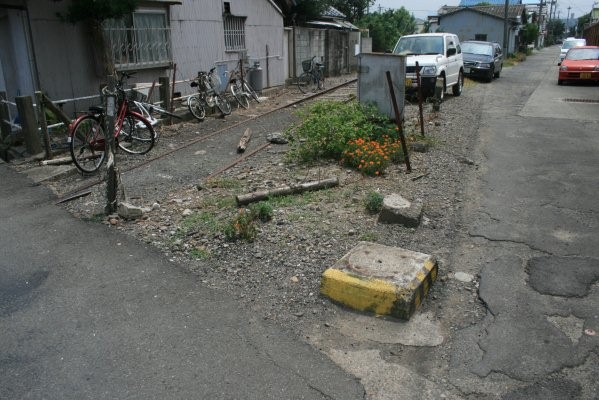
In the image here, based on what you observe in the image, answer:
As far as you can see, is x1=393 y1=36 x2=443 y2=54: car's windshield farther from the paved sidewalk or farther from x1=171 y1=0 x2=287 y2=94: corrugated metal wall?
the paved sidewalk

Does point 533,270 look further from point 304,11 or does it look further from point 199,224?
point 304,11

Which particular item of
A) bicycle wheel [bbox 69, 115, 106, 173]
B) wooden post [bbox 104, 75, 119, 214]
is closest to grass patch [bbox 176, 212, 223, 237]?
wooden post [bbox 104, 75, 119, 214]

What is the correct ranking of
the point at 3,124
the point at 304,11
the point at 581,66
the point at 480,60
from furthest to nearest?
the point at 304,11 → the point at 480,60 → the point at 581,66 → the point at 3,124

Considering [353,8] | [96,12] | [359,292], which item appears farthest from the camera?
[353,8]

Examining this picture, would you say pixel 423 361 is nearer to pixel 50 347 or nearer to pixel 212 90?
pixel 50 347

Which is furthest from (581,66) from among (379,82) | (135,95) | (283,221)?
(283,221)

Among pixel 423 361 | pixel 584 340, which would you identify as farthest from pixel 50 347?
pixel 584 340

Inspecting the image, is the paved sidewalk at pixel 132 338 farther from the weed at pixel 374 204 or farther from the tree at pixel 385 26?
the tree at pixel 385 26

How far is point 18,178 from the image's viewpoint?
7.69 m

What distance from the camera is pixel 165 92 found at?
1134cm

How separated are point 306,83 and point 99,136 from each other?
11.8 metres

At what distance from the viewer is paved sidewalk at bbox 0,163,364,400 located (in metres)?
3.15

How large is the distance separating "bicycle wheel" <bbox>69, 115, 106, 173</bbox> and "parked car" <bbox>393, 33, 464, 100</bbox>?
8.86 meters

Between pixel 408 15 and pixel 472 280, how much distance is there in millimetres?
40246
